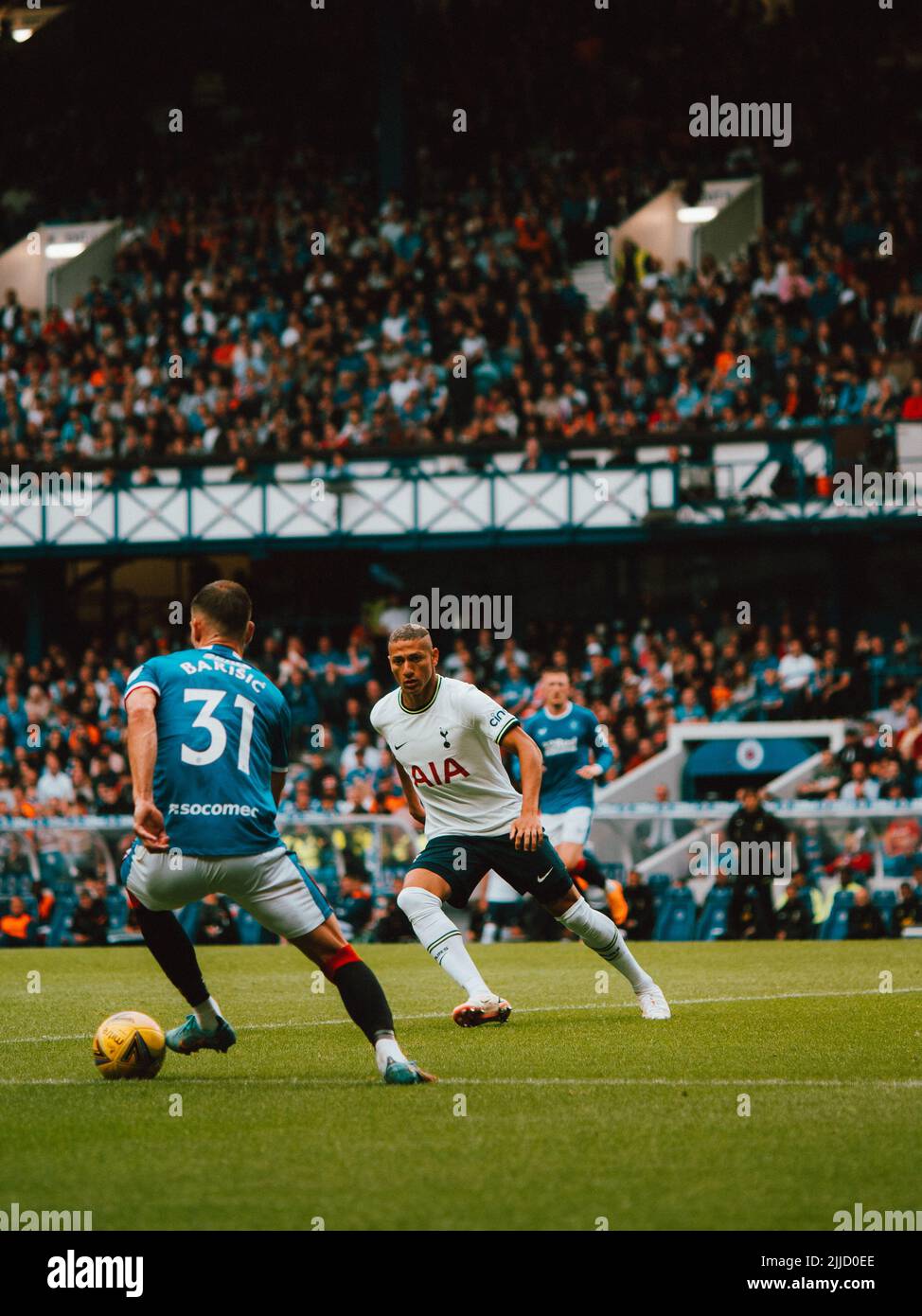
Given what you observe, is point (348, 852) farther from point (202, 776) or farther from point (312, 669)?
point (202, 776)

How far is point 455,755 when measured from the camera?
9859mm

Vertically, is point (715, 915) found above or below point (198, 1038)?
below

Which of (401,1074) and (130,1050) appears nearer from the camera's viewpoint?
(401,1074)

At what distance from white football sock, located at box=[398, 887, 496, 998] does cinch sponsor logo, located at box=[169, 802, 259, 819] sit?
2218 millimetres

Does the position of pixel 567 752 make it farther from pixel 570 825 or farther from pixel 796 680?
pixel 796 680

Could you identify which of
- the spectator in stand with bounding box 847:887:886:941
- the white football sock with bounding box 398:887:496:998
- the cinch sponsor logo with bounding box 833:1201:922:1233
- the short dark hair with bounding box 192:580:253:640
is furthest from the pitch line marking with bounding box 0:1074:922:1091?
the spectator in stand with bounding box 847:887:886:941

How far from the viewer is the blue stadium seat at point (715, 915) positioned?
20.0m

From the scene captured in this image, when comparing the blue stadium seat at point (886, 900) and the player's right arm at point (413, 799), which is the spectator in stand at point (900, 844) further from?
the player's right arm at point (413, 799)

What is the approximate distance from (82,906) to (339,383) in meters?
11.2

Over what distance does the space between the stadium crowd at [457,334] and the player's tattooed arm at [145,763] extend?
19685mm

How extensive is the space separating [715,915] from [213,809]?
43.4ft

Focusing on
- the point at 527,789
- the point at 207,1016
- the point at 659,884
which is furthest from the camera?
the point at 659,884

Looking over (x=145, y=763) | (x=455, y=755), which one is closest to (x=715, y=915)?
(x=455, y=755)
